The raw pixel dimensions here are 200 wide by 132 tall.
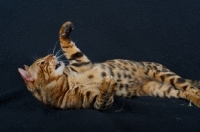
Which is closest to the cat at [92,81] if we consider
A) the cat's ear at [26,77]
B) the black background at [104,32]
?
the cat's ear at [26,77]

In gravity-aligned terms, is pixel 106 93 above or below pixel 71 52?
below

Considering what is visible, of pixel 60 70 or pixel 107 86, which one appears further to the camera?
pixel 60 70

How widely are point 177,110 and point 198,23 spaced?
0.98 metres

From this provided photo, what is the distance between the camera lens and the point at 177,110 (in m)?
1.25

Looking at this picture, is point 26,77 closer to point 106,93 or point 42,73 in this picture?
point 42,73

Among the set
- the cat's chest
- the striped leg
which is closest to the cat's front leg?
the cat's chest

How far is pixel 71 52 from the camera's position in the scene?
1671 millimetres

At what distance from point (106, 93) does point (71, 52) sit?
18.4 inches

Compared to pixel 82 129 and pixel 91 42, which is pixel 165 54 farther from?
pixel 82 129

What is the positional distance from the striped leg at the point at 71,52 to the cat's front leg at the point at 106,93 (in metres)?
0.32

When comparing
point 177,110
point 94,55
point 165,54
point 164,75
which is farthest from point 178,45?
point 177,110

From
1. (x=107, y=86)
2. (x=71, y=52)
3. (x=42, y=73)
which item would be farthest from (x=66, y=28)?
(x=107, y=86)

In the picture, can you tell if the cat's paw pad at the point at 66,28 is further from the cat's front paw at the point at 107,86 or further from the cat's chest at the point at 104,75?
the cat's front paw at the point at 107,86

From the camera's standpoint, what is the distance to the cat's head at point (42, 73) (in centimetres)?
137
